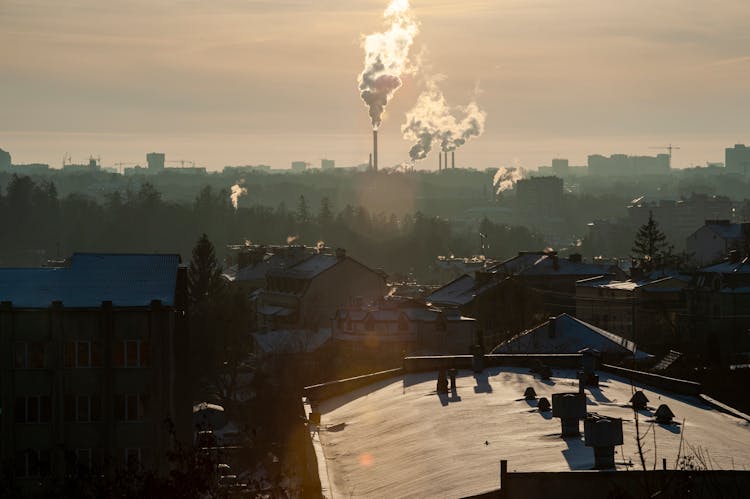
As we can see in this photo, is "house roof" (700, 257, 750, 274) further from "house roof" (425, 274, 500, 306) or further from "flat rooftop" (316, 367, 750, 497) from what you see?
"flat rooftop" (316, 367, 750, 497)

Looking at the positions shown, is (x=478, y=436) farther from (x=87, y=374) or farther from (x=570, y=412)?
(x=87, y=374)

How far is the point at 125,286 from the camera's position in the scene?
108 feet

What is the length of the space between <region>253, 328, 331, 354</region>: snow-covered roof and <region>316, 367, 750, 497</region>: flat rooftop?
28.3m

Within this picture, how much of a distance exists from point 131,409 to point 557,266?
156ft

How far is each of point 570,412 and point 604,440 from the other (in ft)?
10.4

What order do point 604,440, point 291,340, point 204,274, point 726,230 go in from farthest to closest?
point 726,230 < point 204,274 < point 291,340 < point 604,440

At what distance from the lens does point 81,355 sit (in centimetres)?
3162

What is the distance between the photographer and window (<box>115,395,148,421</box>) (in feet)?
104

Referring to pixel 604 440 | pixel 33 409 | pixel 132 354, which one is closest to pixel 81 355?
pixel 132 354

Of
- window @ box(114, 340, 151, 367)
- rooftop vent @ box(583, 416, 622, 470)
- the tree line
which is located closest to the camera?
rooftop vent @ box(583, 416, 622, 470)

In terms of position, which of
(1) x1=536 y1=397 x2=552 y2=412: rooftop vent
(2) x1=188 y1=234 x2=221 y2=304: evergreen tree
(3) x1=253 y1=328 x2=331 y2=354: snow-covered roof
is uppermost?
(1) x1=536 y1=397 x2=552 y2=412: rooftop vent

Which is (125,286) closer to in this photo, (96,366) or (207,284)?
(96,366)

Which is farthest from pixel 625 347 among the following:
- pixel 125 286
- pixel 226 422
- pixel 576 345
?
pixel 125 286

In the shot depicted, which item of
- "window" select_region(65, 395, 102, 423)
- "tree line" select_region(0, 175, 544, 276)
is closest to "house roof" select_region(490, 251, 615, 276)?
"window" select_region(65, 395, 102, 423)
